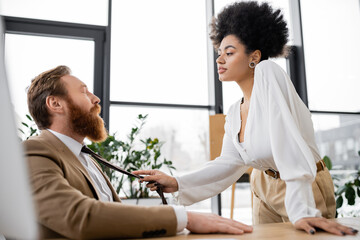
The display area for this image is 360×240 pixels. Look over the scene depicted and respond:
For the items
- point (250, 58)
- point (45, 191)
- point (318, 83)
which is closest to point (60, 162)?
point (45, 191)

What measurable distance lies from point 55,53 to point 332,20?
388 centimetres

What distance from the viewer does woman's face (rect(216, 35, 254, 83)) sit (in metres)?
1.62

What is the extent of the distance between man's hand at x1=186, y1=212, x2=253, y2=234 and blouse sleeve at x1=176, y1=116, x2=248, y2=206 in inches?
21.1

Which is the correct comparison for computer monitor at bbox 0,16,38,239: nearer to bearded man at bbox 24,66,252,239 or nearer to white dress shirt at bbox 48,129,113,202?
bearded man at bbox 24,66,252,239

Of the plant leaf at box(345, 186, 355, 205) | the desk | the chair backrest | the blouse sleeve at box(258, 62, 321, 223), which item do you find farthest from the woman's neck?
the plant leaf at box(345, 186, 355, 205)

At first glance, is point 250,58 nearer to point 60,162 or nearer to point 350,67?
point 60,162

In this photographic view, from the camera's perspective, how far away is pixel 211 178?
1.61 m

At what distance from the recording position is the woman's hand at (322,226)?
0.94 metres

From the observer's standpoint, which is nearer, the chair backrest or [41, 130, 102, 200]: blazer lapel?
[41, 130, 102, 200]: blazer lapel

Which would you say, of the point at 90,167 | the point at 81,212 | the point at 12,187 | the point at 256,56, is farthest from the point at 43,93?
the point at 12,187

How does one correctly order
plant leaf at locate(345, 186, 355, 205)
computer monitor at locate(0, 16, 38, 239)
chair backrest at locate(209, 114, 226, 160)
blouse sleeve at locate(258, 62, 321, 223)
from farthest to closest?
1. plant leaf at locate(345, 186, 355, 205)
2. chair backrest at locate(209, 114, 226, 160)
3. blouse sleeve at locate(258, 62, 321, 223)
4. computer monitor at locate(0, 16, 38, 239)

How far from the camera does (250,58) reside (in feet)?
5.39

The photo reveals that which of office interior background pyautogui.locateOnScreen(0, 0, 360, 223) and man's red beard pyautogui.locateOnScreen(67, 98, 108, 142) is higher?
office interior background pyautogui.locateOnScreen(0, 0, 360, 223)

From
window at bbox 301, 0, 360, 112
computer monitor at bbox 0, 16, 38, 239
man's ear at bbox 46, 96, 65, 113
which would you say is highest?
window at bbox 301, 0, 360, 112
